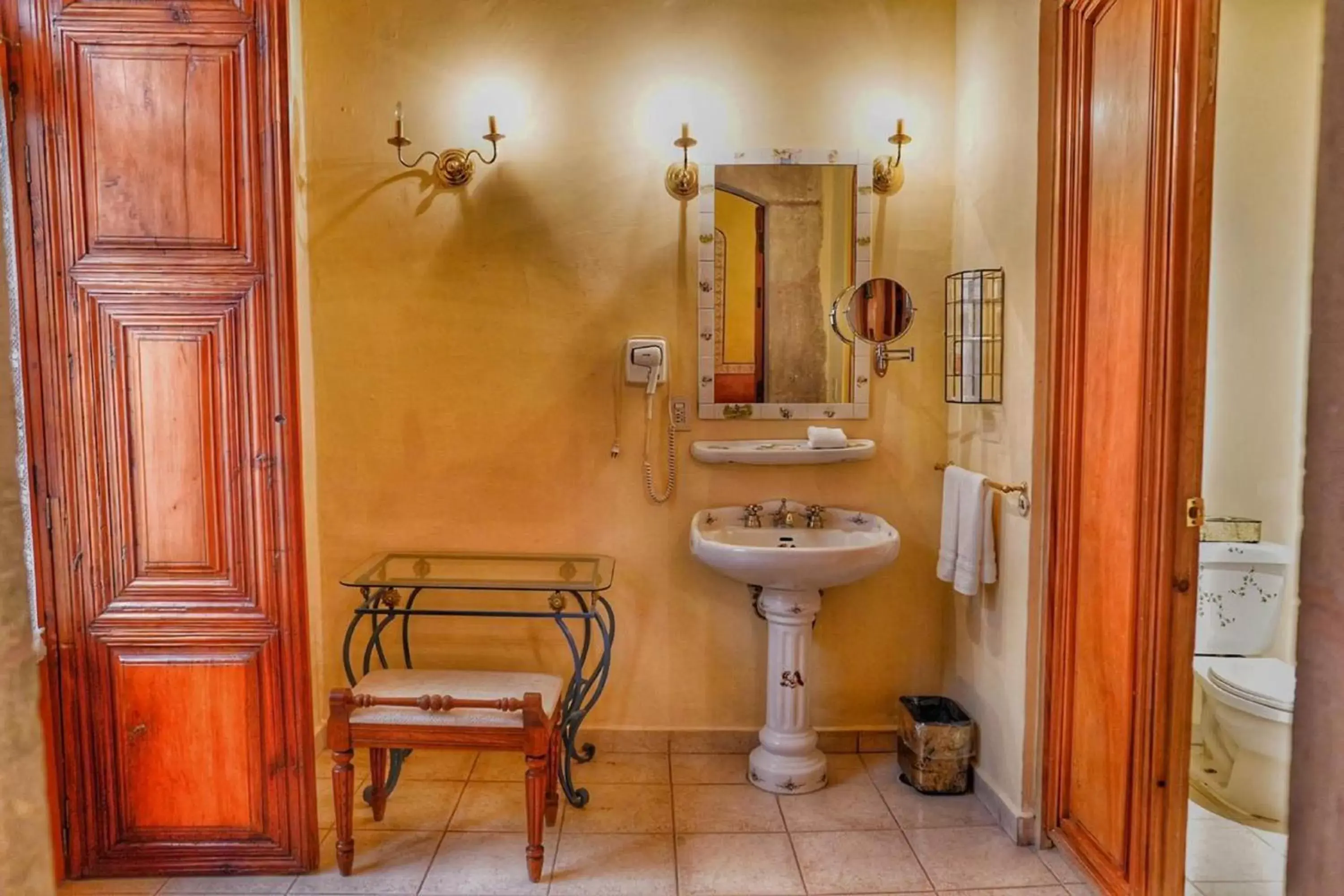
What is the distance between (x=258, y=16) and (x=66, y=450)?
3.68 feet

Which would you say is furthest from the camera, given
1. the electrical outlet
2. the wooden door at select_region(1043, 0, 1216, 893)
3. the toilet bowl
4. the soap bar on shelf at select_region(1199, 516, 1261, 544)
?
the electrical outlet

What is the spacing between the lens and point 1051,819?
7.16 ft

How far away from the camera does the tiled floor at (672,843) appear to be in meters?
2.04

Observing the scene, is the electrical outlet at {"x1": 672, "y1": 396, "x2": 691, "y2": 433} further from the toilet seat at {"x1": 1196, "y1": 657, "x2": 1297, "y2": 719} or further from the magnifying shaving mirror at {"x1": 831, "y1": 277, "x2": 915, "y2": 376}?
the toilet seat at {"x1": 1196, "y1": 657, "x2": 1297, "y2": 719}

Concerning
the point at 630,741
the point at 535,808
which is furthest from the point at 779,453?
the point at 535,808

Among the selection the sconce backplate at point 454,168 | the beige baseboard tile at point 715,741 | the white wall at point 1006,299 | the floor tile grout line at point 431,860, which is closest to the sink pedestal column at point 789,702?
the beige baseboard tile at point 715,741

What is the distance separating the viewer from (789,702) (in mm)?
2570

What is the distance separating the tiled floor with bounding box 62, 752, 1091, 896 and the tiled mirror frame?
3.97 feet

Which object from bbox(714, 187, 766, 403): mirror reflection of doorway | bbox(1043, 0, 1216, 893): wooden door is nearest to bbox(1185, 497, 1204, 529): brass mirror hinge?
bbox(1043, 0, 1216, 893): wooden door

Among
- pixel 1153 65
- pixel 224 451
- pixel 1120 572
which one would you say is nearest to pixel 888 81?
pixel 1153 65

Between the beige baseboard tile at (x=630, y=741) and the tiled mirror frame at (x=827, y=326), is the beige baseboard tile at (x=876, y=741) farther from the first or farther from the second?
the tiled mirror frame at (x=827, y=326)

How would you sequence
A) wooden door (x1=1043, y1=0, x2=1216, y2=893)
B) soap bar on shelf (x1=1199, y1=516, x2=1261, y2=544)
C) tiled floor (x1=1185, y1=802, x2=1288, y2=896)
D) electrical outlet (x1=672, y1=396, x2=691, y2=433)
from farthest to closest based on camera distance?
1. electrical outlet (x1=672, y1=396, x2=691, y2=433)
2. soap bar on shelf (x1=1199, y1=516, x2=1261, y2=544)
3. tiled floor (x1=1185, y1=802, x2=1288, y2=896)
4. wooden door (x1=1043, y1=0, x2=1216, y2=893)

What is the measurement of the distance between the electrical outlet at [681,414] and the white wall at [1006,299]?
90 cm

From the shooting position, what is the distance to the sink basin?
230cm
